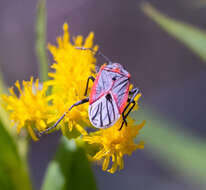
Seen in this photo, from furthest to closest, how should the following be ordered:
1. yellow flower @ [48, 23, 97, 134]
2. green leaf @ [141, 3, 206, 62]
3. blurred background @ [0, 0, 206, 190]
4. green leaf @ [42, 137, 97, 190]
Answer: blurred background @ [0, 0, 206, 190] < green leaf @ [141, 3, 206, 62] < green leaf @ [42, 137, 97, 190] < yellow flower @ [48, 23, 97, 134]

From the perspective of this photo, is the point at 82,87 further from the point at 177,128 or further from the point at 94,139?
the point at 177,128

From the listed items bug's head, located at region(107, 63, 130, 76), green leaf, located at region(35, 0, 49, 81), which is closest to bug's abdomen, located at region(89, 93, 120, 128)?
bug's head, located at region(107, 63, 130, 76)

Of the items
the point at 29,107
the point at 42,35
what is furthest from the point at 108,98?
the point at 42,35

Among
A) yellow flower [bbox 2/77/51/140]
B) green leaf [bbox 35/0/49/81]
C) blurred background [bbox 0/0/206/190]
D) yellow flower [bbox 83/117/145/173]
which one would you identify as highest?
blurred background [bbox 0/0/206/190]

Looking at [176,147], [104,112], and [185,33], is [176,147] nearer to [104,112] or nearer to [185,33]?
[185,33]

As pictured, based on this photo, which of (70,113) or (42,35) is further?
(42,35)

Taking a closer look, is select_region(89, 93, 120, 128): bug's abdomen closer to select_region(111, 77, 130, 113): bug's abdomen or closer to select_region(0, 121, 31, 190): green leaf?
select_region(111, 77, 130, 113): bug's abdomen

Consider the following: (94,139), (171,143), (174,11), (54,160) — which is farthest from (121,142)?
(174,11)

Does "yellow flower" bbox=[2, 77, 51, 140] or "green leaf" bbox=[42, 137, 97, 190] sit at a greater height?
"yellow flower" bbox=[2, 77, 51, 140]
